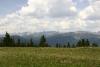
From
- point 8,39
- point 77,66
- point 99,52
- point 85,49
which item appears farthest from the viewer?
point 8,39

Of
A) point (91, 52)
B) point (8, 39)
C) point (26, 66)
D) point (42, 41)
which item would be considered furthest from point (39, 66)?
point (42, 41)

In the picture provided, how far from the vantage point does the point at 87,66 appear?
36.0m

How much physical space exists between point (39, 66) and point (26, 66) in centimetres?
156

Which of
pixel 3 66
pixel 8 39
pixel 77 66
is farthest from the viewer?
pixel 8 39

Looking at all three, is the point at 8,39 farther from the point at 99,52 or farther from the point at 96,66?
the point at 96,66

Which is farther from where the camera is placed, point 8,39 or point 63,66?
point 8,39

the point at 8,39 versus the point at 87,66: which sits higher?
the point at 8,39

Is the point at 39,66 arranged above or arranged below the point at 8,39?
below

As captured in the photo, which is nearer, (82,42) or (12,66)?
(12,66)

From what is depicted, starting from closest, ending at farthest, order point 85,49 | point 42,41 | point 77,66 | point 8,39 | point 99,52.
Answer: point 77,66, point 99,52, point 85,49, point 8,39, point 42,41

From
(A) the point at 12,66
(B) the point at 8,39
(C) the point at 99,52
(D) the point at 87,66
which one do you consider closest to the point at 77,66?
(D) the point at 87,66

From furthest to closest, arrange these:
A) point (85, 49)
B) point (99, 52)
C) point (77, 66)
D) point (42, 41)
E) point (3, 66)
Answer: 1. point (42, 41)
2. point (85, 49)
3. point (99, 52)
4. point (77, 66)
5. point (3, 66)

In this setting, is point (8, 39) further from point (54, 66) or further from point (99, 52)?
point (54, 66)

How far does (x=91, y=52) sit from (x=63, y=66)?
2625 centimetres
